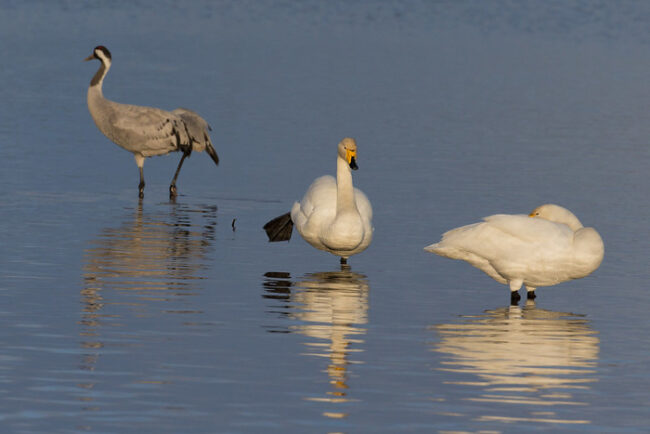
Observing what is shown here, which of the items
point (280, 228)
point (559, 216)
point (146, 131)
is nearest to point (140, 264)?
point (280, 228)

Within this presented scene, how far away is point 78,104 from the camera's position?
2748cm

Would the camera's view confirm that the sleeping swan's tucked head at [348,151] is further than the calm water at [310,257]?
Yes

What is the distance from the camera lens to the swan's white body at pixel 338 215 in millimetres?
14164

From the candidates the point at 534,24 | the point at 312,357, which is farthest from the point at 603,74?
the point at 312,357

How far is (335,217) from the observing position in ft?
47.5

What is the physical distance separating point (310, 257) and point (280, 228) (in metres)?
0.63

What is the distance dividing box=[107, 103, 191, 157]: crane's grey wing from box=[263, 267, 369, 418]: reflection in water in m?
6.80

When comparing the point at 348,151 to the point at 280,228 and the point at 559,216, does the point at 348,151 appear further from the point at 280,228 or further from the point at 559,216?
the point at 559,216

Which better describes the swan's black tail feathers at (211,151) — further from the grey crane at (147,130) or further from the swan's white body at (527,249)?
the swan's white body at (527,249)

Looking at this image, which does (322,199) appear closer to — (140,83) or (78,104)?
(78,104)

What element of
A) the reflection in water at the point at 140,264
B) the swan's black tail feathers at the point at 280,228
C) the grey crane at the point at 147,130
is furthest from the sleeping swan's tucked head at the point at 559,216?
the grey crane at the point at 147,130

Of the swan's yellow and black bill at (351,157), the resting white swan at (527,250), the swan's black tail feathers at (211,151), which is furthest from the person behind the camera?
the swan's black tail feathers at (211,151)

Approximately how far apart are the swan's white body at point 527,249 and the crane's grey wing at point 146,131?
8170 mm

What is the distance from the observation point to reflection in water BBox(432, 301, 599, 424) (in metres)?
9.33
